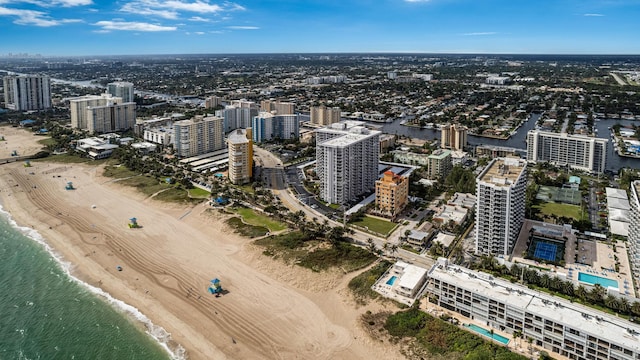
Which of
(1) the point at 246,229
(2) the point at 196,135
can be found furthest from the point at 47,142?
(1) the point at 246,229

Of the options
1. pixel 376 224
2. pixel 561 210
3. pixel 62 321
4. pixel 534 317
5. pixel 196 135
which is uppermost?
pixel 196 135

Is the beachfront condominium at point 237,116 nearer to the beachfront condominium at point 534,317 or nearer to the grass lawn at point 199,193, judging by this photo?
the grass lawn at point 199,193

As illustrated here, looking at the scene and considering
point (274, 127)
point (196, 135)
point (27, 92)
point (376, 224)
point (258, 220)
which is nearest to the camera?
point (376, 224)

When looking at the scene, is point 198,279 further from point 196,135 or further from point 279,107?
point 279,107

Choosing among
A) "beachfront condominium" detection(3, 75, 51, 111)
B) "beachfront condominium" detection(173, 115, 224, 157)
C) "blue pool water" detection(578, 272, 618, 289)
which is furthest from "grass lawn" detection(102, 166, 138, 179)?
"beachfront condominium" detection(3, 75, 51, 111)

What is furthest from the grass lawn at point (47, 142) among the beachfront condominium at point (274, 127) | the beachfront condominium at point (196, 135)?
the beachfront condominium at point (274, 127)

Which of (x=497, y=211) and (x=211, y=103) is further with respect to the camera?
(x=211, y=103)
